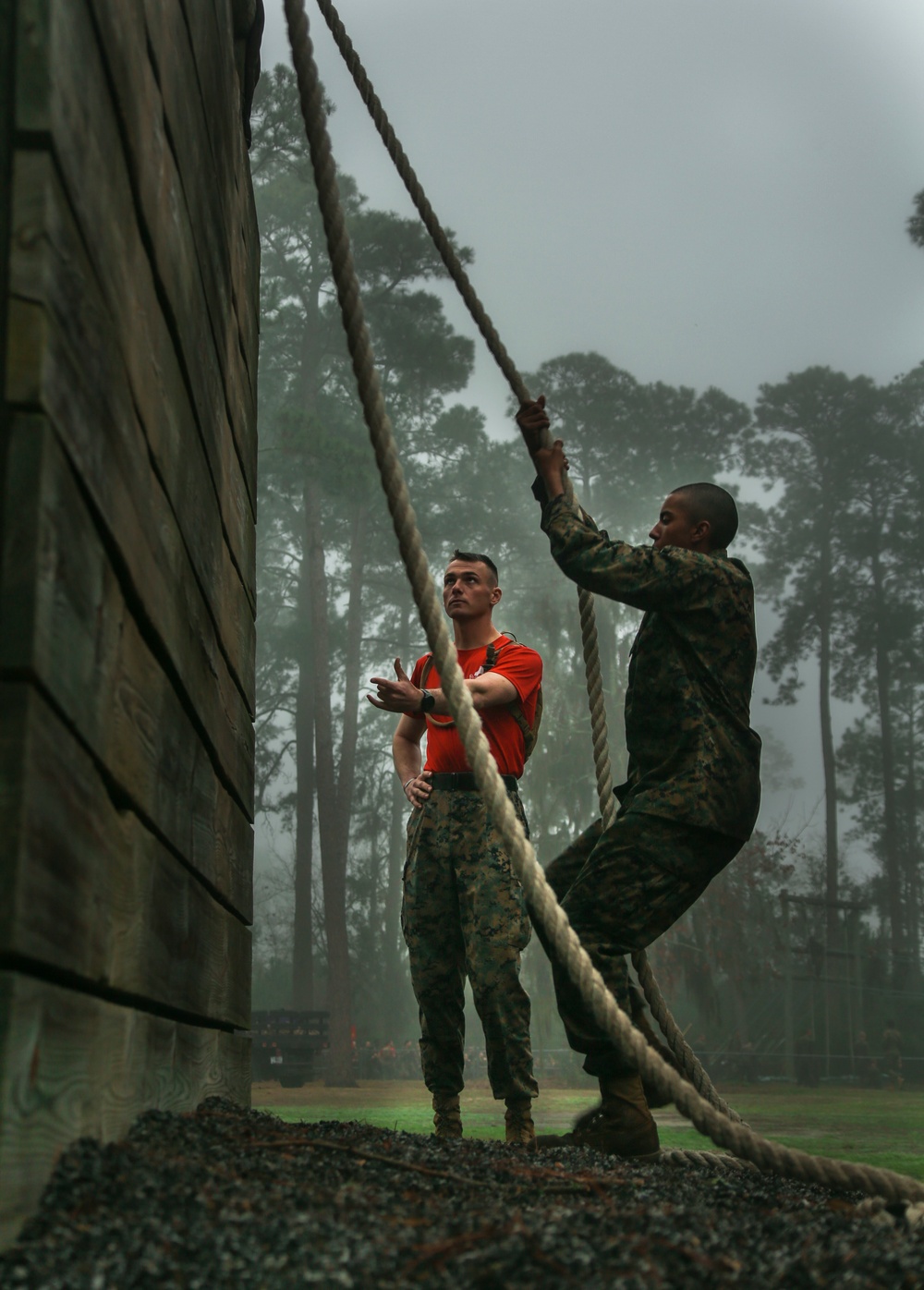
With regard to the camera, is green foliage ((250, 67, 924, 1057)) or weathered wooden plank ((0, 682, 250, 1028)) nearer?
weathered wooden plank ((0, 682, 250, 1028))

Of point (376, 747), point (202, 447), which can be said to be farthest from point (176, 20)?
point (376, 747)

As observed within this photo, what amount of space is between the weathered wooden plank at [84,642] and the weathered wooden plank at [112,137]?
1.31 ft

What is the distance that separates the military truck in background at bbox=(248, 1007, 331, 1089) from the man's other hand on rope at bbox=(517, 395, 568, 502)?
1581 centimetres

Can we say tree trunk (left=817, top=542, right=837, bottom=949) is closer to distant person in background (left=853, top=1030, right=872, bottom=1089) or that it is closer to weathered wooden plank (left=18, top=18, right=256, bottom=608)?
distant person in background (left=853, top=1030, right=872, bottom=1089)

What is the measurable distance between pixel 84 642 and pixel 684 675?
185cm

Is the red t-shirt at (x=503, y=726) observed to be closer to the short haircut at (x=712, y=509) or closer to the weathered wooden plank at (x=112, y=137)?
the short haircut at (x=712, y=509)

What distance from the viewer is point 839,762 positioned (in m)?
29.4

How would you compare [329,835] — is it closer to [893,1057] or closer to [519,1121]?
[893,1057]

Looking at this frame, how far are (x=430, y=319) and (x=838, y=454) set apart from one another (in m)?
11.2

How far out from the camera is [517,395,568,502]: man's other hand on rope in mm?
3205

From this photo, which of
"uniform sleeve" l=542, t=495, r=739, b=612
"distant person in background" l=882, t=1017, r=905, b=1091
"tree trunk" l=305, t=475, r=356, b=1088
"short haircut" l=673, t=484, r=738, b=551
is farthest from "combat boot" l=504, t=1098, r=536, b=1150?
"distant person in background" l=882, t=1017, r=905, b=1091

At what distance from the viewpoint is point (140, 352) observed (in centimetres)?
188

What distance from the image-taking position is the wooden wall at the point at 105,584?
130 centimetres

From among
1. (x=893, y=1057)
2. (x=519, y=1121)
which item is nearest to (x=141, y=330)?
(x=519, y=1121)
